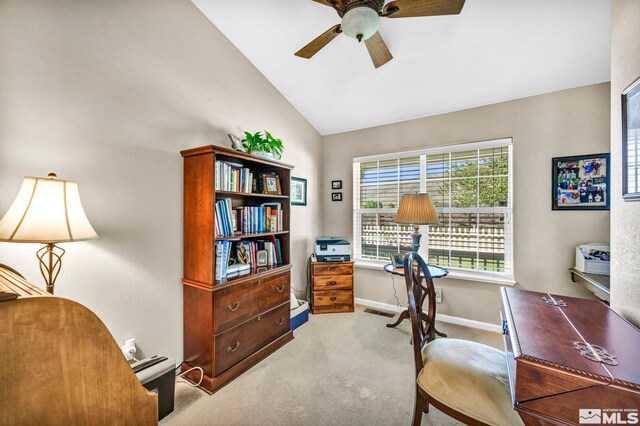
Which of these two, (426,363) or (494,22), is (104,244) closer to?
(426,363)

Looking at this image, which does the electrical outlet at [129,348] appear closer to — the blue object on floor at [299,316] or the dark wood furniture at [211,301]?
the dark wood furniture at [211,301]

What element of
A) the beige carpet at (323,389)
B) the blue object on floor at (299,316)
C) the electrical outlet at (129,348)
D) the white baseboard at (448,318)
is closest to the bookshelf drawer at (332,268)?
the blue object on floor at (299,316)

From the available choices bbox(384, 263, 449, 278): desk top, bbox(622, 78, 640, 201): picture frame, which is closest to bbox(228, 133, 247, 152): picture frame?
bbox(384, 263, 449, 278): desk top

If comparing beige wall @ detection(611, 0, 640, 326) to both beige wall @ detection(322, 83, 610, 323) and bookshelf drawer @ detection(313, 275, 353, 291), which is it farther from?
bookshelf drawer @ detection(313, 275, 353, 291)

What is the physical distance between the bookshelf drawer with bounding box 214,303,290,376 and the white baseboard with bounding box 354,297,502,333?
4.44 ft

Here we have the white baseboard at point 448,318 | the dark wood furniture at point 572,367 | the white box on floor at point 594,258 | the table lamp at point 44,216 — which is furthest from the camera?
the white baseboard at point 448,318

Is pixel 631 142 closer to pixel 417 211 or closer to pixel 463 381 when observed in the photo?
pixel 463 381

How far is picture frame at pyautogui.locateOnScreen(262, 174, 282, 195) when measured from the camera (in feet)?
8.27

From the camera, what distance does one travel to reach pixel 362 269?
11.6 ft

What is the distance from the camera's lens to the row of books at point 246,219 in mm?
2037

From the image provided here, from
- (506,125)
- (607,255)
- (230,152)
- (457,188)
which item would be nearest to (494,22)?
(506,125)

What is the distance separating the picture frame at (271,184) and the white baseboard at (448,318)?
1.96m

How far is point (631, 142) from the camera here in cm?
116

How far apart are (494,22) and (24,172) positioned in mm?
Result: 3200
